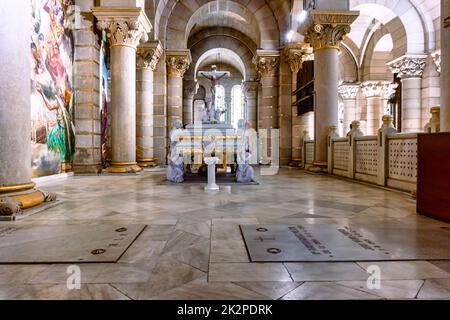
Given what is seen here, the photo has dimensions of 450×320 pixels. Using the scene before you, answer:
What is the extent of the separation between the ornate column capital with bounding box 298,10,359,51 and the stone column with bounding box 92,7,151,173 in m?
5.68

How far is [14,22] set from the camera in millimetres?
4375

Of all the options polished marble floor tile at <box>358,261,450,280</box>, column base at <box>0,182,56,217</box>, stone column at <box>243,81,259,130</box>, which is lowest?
polished marble floor tile at <box>358,261,450,280</box>

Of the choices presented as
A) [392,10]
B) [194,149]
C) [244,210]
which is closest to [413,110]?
[392,10]

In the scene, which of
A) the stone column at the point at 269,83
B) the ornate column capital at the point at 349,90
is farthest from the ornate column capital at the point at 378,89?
the stone column at the point at 269,83

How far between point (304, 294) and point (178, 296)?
777 mm

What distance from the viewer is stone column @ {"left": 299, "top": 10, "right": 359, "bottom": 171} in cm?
1040

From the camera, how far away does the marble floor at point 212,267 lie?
1.93 metres

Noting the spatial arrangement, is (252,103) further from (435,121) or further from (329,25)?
(435,121)

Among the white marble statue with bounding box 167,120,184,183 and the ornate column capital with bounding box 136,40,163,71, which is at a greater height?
the ornate column capital with bounding box 136,40,163,71

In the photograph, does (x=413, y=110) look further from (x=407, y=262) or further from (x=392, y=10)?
(x=407, y=262)

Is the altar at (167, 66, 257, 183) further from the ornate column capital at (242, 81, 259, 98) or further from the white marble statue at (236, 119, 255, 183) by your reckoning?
the ornate column capital at (242, 81, 259, 98)

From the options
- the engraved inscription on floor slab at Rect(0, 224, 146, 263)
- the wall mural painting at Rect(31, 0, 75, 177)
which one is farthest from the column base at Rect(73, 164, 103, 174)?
the engraved inscription on floor slab at Rect(0, 224, 146, 263)

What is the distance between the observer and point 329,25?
10.4m

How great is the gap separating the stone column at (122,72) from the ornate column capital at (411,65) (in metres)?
11.2
